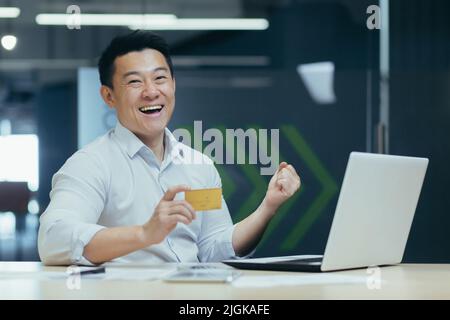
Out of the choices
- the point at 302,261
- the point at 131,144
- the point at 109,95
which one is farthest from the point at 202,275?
the point at 109,95

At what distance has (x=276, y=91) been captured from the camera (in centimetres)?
436

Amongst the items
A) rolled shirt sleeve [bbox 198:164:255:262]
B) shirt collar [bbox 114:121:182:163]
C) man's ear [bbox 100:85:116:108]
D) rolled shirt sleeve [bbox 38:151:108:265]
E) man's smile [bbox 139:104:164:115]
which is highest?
man's ear [bbox 100:85:116:108]

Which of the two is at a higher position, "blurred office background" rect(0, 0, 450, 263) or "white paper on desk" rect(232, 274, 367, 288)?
"blurred office background" rect(0, 0, 450, 263)

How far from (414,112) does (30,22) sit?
2011mm

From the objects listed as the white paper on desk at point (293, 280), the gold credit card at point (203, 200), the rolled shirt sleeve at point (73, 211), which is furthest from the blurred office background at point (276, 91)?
the white paper on desk at point (293, 280)

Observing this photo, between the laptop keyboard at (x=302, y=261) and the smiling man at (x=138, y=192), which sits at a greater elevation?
the smiling man at (x=138, y=192)

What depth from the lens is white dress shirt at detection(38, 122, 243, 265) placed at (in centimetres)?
232

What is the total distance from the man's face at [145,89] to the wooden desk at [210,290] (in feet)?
3.27

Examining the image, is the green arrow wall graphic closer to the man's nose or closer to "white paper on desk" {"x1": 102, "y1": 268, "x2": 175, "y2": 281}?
the man's nose

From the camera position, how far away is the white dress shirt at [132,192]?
91.4 inches

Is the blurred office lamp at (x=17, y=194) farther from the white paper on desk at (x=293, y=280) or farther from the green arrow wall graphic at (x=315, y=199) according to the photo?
the white paper on desk at (x=293, y=280)

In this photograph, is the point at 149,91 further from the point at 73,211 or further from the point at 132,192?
the point at 73,211

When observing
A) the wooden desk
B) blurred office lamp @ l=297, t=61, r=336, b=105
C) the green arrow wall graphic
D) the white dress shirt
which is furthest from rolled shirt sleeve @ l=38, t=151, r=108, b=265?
blurred office lamp @ l=297, t=61, r=336, b=105
